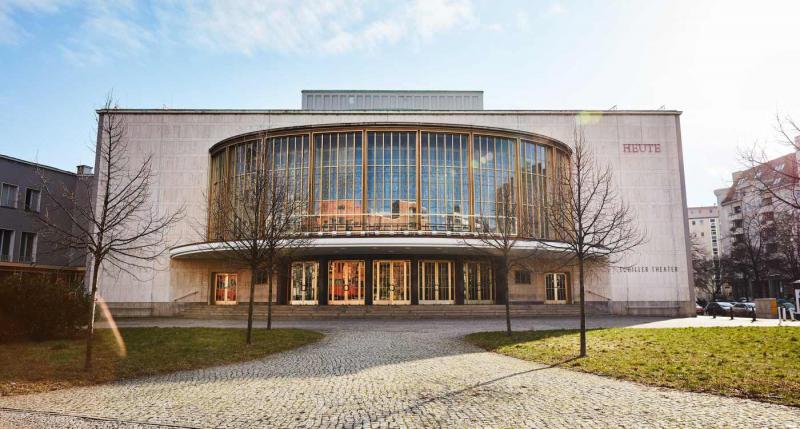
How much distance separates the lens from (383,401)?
7.94 m

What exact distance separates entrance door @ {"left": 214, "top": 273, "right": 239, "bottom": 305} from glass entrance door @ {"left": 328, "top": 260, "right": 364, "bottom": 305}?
7657 mm

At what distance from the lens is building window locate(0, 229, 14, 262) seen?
118 feet

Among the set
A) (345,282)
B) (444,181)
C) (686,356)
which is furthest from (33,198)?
(686,356)

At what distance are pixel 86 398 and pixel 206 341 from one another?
751 centimetres

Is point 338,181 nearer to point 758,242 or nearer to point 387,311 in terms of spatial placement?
point 387,311

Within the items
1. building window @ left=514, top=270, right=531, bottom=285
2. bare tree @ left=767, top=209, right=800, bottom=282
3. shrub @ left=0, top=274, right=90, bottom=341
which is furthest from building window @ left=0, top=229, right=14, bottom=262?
bare tree @ left=767, top=209, right=800, bottom=282

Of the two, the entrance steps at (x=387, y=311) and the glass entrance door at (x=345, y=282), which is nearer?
the entrance steps at (x=387, y=311)

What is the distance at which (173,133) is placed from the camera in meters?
35.6

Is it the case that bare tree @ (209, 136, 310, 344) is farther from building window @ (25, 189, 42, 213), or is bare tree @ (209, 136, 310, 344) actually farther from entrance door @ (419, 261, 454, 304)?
building window @ (25, 189, 42, 213)

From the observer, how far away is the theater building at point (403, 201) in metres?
29.4

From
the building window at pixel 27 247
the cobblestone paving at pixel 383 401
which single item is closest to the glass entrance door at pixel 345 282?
the cobblestone paving at pixel 383 401

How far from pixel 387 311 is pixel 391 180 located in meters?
7.37

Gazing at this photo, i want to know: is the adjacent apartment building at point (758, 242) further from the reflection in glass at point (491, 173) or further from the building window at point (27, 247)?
the building window at point (27, 247)

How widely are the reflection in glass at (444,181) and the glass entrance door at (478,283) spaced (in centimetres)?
360
